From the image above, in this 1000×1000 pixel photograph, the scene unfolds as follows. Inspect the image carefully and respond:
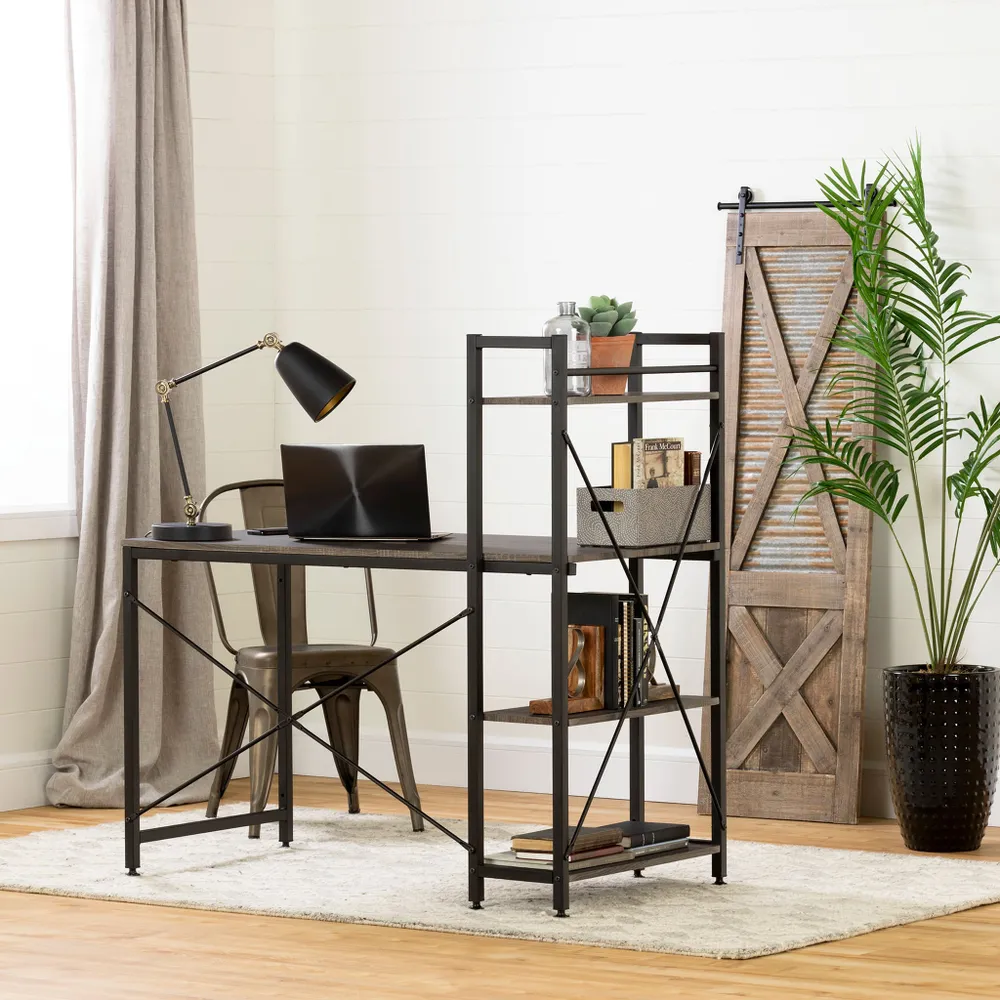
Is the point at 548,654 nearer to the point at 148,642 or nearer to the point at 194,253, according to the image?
the point at 148,642

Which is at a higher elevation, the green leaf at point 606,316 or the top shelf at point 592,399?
the green leaf at point 606,316

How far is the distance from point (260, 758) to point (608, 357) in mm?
1673

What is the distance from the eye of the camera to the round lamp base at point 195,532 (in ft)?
15.9

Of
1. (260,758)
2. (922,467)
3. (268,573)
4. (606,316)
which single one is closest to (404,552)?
(606,316)

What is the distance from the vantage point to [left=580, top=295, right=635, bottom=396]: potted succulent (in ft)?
15.0

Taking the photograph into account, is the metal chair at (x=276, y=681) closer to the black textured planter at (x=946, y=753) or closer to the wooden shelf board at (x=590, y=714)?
the wooden shelf board at (x=590, y=714)

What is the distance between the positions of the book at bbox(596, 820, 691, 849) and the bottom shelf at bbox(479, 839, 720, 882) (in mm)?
29

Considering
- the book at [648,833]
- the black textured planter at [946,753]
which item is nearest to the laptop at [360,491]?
the book at [648,833]

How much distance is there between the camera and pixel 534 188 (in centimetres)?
626

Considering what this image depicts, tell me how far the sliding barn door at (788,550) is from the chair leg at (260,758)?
1321mm

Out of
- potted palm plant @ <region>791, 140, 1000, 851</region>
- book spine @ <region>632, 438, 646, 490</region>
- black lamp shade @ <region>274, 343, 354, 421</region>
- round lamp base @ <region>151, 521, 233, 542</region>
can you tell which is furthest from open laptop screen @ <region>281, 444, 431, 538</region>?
potted palm plant @ <region>791, 140, 1000, 851</region>

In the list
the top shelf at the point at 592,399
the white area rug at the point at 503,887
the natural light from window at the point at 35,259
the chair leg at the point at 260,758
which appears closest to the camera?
the white area rug at the point at 503,887

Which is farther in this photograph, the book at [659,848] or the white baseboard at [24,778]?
the white baseboard at [24,778]

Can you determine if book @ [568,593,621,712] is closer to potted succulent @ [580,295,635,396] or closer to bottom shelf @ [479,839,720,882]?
bottom shelf @ [479,839,720,882]
